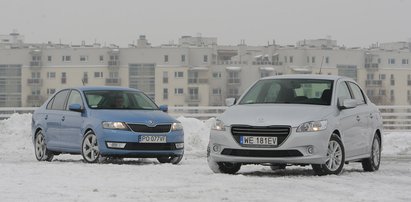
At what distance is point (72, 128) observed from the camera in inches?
664

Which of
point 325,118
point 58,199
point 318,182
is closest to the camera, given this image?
point 58,199

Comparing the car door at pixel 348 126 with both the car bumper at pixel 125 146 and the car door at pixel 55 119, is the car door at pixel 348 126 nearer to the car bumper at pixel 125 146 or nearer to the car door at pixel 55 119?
the car bumper at pixel 125 146

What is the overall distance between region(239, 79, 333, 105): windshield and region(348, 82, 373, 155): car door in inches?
27.9

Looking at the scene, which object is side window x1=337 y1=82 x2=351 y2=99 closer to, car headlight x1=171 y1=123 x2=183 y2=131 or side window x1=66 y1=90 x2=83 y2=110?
car headlight x1=171 y1=123 x2=183 y2=131

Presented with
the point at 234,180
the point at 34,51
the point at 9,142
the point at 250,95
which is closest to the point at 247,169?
the point at 250,95

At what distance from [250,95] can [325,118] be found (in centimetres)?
169

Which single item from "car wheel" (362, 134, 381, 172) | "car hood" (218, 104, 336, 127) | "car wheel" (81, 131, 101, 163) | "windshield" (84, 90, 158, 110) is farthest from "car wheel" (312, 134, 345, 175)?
"windshield" (84, 90, 158, 110)

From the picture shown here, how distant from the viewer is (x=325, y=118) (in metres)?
13.1

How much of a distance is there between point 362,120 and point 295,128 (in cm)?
227

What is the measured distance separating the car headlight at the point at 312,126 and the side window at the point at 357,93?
2142 millimetres

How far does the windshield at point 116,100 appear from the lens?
17.1m

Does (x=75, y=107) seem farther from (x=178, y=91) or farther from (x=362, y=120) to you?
(x=178, y=91)

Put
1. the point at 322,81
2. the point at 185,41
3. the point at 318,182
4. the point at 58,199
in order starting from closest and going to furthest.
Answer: the point at 58,199 → the point at 318,182 → the point at 322,81 → the point at 185,41

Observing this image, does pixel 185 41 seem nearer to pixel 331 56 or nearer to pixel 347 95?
pixel 331 56
